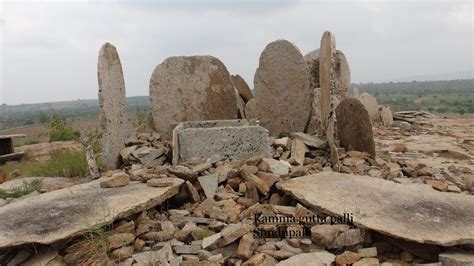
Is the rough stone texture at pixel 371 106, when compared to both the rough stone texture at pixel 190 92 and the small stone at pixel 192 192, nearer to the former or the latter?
the rough stone texture at pixel 190 92

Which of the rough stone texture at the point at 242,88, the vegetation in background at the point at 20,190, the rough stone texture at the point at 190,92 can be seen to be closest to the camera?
the vegetation in background at the point at 20,190

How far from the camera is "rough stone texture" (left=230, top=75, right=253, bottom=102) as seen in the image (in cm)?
864

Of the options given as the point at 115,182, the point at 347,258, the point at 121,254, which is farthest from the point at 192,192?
the point at 347,258

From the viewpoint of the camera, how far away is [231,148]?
527 centimetres

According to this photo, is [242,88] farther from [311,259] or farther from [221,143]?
[311,259]

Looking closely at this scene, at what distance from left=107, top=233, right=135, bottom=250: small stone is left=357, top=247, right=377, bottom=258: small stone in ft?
5.63

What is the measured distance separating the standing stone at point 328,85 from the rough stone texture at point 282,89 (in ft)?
2.95

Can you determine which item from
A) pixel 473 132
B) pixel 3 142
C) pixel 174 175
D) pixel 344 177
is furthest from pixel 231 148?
pixel 473 132

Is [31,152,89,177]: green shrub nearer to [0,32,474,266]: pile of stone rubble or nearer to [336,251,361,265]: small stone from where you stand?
[0,32,474,266]: pile of stone rubble

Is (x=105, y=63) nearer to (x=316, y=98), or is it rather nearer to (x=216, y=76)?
(x=216, y=76)

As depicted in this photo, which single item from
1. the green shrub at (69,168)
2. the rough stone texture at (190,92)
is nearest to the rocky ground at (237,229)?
the green shrub at (69,168)

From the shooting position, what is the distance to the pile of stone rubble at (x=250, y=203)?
2963 mm

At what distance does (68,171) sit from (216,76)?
113 inches

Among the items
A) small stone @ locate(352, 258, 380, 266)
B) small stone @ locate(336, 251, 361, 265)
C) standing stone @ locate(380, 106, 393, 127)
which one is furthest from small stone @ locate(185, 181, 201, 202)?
standing stone @ locate(380, 106, 393, 127)
